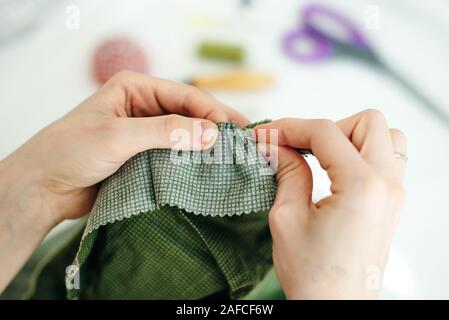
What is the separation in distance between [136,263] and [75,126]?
162 millimetres

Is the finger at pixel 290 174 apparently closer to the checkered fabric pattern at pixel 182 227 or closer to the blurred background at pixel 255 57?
the checkered fabric pattern at pixel 182 227

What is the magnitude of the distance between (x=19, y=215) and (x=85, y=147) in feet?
0.41

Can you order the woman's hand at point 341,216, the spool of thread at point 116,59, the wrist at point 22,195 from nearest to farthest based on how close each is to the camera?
the woman's hand at point 341,216 < the wrist at point 22,195 < the spool of thread at point 116,59

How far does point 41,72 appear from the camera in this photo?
0.75 meters

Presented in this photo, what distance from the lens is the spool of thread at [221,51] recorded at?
779mm

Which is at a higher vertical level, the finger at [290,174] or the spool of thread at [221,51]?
the spool of thread at [221,51]

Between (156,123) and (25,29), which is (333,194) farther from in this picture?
(25,29)

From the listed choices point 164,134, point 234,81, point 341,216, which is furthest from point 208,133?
point 234,81

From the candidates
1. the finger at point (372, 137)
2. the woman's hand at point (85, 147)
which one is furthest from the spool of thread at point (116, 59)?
the finger at point (372, 137)

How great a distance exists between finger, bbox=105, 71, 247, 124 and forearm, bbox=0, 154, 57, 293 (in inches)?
5.0

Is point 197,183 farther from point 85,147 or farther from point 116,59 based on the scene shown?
point 116,59

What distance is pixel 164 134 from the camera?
0.44m

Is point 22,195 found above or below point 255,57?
below

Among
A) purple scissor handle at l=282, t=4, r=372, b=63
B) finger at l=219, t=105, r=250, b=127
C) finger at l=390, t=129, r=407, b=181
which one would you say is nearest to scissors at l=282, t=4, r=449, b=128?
purple scissor handle at l=282, t=4, r=372, b=63
